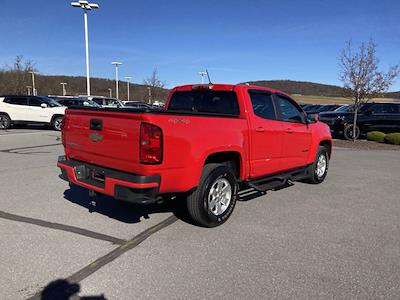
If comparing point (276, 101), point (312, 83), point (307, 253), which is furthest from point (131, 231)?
point (312, 83)

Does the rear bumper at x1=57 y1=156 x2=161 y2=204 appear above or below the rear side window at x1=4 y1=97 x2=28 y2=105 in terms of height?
below

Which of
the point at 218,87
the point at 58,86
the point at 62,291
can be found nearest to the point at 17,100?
the point at 218,87

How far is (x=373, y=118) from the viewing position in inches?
709

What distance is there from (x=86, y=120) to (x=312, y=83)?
10846 cm

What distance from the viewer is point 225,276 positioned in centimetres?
347

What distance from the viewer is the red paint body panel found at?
4004 millimetres

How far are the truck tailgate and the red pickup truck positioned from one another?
0.01 m

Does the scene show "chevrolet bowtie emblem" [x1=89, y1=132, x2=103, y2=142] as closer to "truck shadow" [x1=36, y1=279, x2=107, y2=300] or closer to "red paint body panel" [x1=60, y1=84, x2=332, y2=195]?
"red paint body panel" [x1=60, y1=84, x2=332, y2=195]

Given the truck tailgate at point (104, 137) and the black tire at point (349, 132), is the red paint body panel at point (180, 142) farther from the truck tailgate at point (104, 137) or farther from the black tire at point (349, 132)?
the black tire at point (349, 132)

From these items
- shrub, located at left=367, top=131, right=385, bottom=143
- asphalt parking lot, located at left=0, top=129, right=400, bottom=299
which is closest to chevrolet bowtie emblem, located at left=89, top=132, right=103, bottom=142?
asphalt parking lot, located at left=0, top=129, right=400, bottom=299

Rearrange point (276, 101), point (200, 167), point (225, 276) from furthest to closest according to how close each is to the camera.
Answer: point (276, 101)
point (200, 167)
point (225, 276)

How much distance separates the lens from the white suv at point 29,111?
1870cm

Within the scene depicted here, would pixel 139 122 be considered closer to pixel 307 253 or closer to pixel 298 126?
pixel 307 253

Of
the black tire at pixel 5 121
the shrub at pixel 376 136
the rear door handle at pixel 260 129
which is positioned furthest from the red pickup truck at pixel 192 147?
the black tire at pixel 5 121
